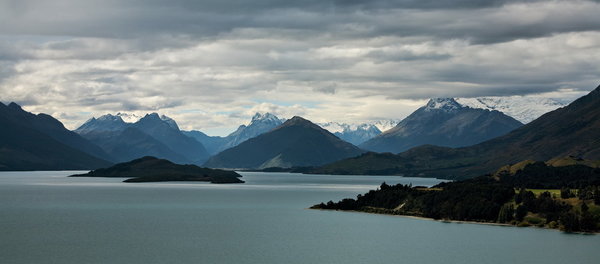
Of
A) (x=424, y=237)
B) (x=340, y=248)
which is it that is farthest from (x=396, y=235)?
(x=340, y=248)

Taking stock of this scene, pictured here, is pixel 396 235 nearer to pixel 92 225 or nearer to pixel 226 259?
pixel 226 259

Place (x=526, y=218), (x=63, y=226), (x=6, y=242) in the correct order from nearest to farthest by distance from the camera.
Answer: (x=6, y=242)
(x=63, y=226)
(x=526, y=218)

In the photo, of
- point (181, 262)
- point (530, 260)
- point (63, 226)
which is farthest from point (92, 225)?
point (530, 260)

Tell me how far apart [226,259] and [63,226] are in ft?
210

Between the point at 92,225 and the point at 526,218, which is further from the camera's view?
the point at 526,218

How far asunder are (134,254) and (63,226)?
172 ft

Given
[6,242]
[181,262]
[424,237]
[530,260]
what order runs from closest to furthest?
[181,262], [530,260], [6,242], [424,237]

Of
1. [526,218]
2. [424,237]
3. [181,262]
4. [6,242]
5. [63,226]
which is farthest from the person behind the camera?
[526,218]

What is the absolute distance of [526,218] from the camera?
618 feet

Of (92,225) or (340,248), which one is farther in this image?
(92,225)

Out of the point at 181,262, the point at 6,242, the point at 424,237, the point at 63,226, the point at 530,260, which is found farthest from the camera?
the point at 63,226

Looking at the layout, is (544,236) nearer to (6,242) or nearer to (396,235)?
(396,235)

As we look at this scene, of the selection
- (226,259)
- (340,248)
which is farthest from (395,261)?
(226,259)

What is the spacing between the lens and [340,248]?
140625 millimetres
